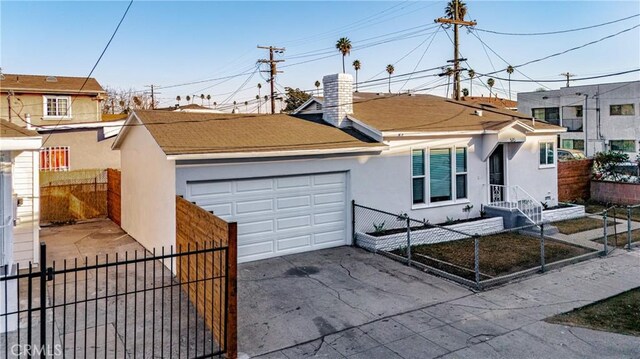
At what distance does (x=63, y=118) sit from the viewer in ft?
93.7

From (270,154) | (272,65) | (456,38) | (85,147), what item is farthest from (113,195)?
(456,38)

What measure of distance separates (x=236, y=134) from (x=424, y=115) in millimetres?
7569

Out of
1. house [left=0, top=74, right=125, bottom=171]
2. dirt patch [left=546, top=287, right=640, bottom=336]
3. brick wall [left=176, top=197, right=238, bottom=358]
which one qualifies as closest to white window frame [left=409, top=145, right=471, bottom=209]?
dirt patch [left=546, top=287, right=640, bottom=336]

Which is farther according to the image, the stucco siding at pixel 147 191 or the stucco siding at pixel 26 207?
the stucco siding at pixel 26 207

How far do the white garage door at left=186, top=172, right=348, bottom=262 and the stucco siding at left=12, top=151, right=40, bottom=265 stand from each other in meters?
4.07

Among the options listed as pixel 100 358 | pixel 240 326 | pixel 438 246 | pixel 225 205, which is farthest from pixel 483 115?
pixel 100 358

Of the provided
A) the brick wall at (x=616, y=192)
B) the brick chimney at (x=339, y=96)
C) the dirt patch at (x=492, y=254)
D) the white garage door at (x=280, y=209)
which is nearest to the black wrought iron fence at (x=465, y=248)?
the dirt patch at (x=492, y=254)

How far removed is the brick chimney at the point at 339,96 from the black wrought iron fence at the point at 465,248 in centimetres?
321

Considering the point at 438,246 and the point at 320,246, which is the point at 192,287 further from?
the point at 438,246

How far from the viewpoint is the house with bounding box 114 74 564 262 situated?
34.1 ft

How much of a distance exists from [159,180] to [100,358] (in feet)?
18.2

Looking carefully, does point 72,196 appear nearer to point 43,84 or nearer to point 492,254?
point 492,254

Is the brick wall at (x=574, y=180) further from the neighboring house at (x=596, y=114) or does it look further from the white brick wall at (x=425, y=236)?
the neighboring house at (x=596, y=114)

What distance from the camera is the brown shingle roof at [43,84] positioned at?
89.0 feet
